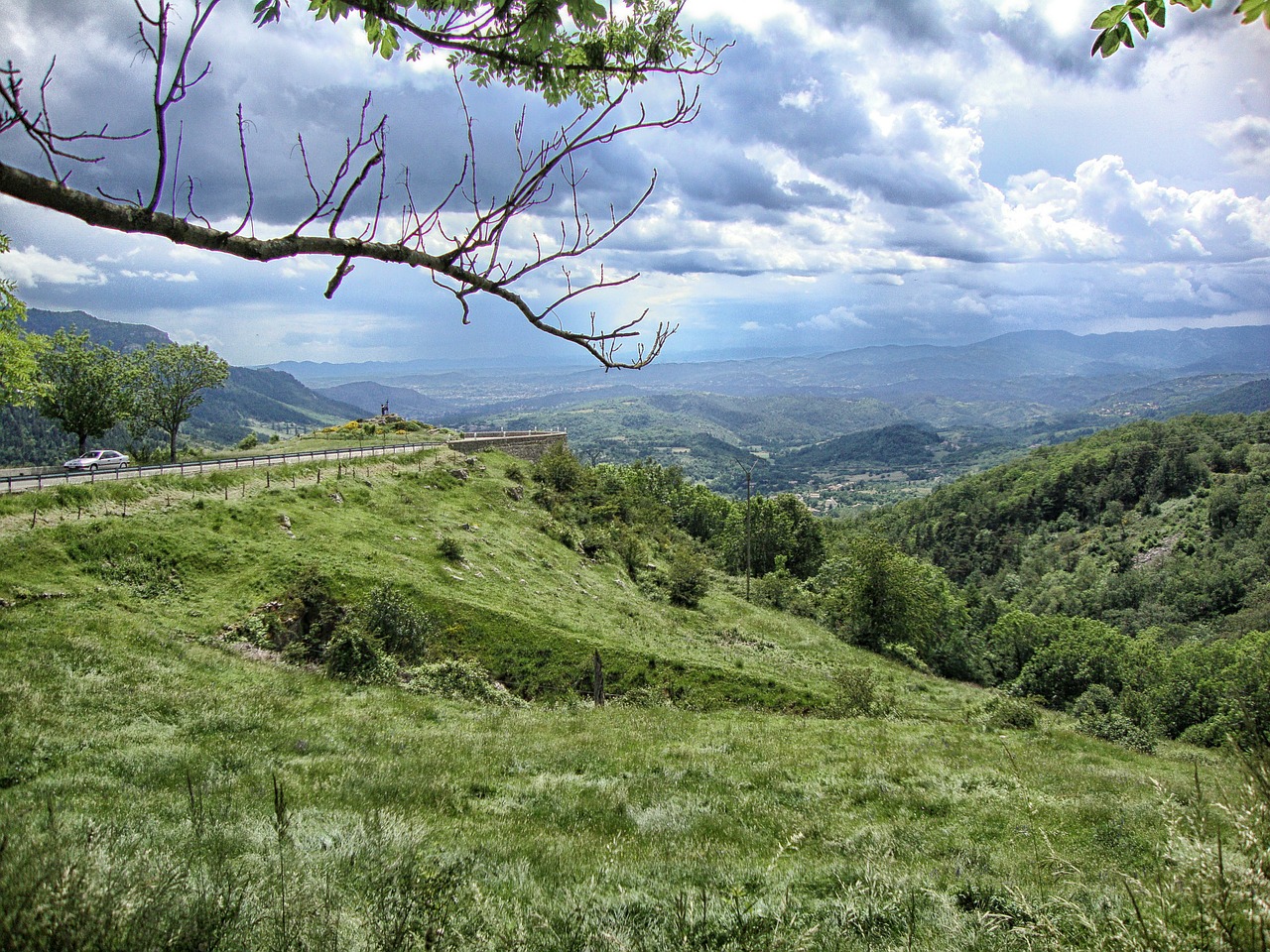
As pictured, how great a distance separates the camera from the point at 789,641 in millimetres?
44031

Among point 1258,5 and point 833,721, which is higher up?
point 1258,5

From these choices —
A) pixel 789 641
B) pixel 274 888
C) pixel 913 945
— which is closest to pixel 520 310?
pixel 274 888

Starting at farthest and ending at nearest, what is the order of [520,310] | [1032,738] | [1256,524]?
[1256,524] → [1032,738] → [520,310]

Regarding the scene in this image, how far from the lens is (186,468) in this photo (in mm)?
33156

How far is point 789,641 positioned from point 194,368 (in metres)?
50.9

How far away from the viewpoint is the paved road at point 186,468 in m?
25.4

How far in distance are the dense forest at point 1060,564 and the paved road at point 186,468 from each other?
14749mm

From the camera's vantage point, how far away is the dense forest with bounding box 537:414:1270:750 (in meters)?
49.8

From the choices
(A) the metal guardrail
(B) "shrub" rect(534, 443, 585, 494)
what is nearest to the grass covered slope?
(A) the metal guardrail

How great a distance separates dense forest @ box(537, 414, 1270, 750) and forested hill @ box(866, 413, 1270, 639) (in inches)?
18.2

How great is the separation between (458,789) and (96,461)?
45356mm

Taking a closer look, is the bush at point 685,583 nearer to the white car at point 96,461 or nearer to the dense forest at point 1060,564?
the dense forest at point 1060,564

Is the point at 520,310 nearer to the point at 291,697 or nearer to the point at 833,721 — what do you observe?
the point at 291,697

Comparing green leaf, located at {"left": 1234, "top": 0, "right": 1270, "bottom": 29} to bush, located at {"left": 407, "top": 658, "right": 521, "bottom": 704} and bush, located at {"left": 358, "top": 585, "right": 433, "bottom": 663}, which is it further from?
bush, located at {"left": 358, "top": 585, "right": 433, "bottom": 663}
